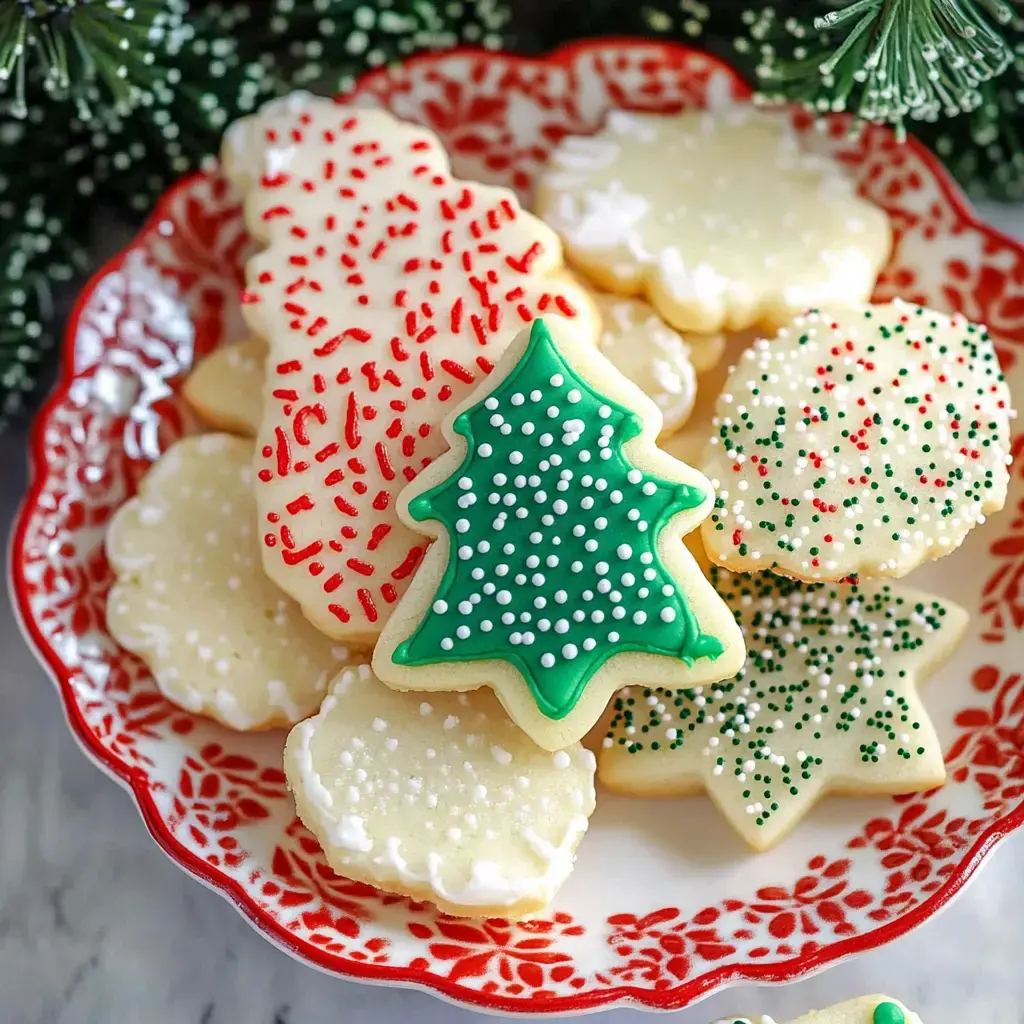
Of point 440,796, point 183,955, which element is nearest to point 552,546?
point 440,796

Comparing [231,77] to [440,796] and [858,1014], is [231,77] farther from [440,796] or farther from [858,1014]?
[858,1014]

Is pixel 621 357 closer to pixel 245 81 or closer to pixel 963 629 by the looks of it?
pixel 963 629

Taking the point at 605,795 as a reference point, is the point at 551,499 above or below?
above

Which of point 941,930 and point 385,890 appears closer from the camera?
point 385,890

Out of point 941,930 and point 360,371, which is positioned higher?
point 360,371

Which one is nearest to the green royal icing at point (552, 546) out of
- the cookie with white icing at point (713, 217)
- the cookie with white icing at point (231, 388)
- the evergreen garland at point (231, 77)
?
the cookie with white icing at point (713, 217)

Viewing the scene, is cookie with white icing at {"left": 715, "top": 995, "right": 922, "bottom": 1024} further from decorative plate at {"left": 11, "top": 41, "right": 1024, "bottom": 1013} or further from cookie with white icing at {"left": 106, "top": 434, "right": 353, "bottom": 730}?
cookie with white icing at {"left": 106, "top": 434, "right": 353, "bottom": 730}

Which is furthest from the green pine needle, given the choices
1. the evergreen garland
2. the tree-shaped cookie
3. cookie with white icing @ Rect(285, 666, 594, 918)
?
cookie with white icing @ Rect(285, 666, 594, 918)

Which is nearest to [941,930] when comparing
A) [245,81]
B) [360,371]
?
[360,371]
